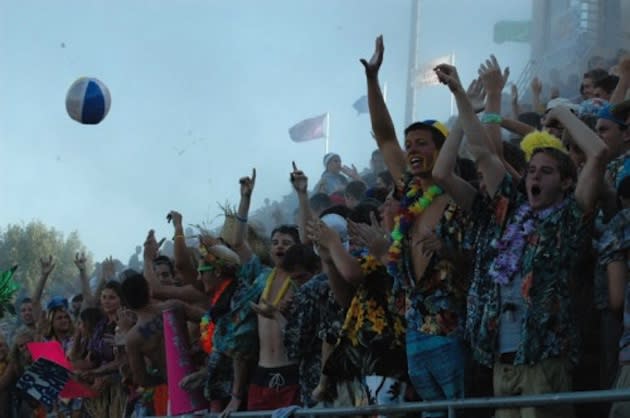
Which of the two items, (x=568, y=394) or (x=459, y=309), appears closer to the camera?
(x=568, y=394)

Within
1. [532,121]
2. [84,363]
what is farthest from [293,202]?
[532,121]

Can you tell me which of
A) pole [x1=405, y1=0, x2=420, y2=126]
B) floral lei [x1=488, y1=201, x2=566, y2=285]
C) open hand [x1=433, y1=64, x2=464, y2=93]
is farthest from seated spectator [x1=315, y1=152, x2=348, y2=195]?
pole [x1=405, y1=0, x2=420, y2=126]

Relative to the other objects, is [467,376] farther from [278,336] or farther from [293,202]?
[293,202]

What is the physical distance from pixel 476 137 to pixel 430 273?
0.80 meters

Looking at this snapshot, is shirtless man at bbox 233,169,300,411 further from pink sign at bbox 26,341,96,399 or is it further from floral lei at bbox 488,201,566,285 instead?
pink sign at bbox 26,341,96,399

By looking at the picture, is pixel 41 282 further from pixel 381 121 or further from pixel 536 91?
pixel 381 121

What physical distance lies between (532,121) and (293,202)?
16159 millimetres

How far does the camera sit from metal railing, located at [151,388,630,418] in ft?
16.0

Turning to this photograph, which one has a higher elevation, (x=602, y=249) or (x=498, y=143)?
(x=498, y=143)

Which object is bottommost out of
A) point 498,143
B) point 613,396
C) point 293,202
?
point 613,396

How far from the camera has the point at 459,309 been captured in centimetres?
661

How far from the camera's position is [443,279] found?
261 inches

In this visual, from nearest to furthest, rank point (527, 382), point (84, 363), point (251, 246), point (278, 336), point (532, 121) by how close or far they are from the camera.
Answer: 1. point (527, 382)
2. point (278, 336)
3. point (532, 121)
4. point (251, 246)
5. point (84, 363)

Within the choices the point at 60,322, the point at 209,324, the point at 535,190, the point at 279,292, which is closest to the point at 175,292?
the point at 209,324
